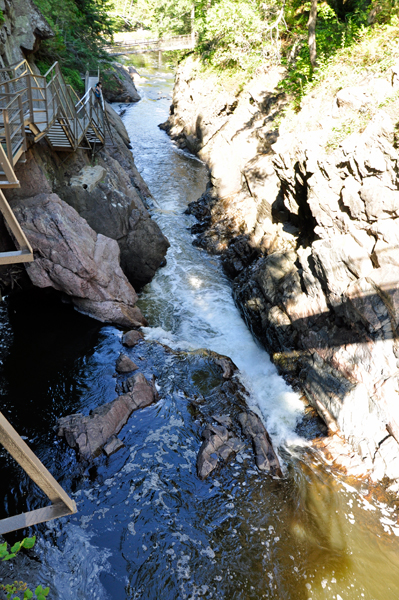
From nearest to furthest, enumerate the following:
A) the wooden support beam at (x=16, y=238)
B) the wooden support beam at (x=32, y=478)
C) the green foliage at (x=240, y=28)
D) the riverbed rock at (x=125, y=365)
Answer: the wooden support beam at (x=32, y=478) → the wooden support beam at (x=16, y=238) → the riverbed rock at (x=125, y=365) → the green foliage at (x=240, y=28)

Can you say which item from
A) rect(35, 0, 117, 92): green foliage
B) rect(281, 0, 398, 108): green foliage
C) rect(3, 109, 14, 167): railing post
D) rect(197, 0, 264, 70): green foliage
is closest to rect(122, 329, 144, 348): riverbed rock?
rect(3, 109, 14, 167): railing post

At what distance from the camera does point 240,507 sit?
5.89m

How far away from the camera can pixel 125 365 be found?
26.7 ft

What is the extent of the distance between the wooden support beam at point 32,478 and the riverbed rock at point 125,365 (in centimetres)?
355

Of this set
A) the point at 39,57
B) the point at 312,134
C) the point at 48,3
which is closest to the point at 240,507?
the point at 312,134

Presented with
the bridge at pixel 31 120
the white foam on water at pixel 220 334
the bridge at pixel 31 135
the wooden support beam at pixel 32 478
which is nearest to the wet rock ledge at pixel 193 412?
the white foam on water at pixel 220 334

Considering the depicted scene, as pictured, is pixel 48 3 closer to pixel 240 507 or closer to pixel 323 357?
pixel 323 357

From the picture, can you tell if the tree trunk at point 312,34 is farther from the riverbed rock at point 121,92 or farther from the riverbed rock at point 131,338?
the riverbed rock at point 121,92

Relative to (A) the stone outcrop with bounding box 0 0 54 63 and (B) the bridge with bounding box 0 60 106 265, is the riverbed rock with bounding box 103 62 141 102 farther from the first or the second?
(B) the bridge with bounding box 0 60 106 265

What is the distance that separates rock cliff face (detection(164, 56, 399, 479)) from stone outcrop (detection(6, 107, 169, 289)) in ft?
9.07

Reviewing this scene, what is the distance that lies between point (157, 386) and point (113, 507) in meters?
2.62

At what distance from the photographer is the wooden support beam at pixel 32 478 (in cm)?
395

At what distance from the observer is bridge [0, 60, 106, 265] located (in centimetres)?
622

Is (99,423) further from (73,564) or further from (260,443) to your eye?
(260,443)
